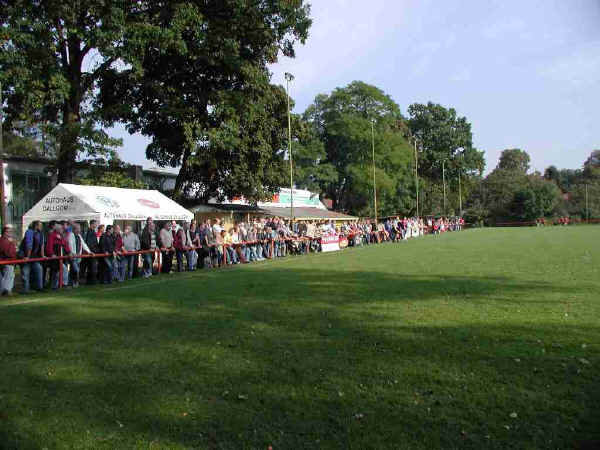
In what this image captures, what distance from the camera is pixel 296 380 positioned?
17.3ft

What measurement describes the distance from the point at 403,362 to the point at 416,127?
87.5m

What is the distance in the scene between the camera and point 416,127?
8919 cm

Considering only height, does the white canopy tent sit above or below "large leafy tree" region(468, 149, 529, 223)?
below

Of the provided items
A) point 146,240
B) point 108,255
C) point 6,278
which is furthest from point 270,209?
point 6,278

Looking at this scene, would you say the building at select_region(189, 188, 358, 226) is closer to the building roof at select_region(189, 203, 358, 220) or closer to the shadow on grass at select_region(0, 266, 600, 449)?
the building roof at select_region(189, 203, 358, 220)

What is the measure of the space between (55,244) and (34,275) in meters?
0.98

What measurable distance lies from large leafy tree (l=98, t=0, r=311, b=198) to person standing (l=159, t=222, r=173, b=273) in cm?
1137

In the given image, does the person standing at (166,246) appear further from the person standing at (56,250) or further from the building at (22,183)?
the building at (22,183)

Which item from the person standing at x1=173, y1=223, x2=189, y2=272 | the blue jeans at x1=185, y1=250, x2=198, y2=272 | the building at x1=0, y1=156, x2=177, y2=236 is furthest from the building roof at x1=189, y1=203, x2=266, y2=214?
the person standing at x1=173, y1=223, x2=189, y2=272

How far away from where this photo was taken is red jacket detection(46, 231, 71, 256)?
14.1 meters

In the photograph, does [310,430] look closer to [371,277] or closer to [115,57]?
[371,277]

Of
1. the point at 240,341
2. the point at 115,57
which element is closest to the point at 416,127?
the point at 115,57

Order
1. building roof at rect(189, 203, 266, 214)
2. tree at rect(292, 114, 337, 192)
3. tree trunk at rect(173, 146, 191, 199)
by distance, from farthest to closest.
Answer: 1. tree at rect(292, 114, 337, 192)
2. building roof at rect(189, 203, 266, 214)
3. tree trunk at rect(173, 146, 191, 199)

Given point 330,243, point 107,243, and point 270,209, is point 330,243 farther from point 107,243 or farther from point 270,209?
point 270,209
